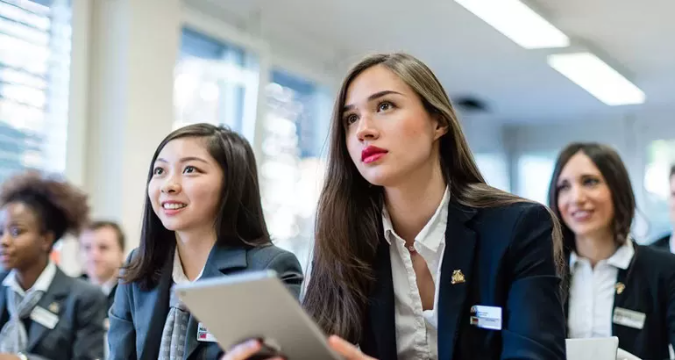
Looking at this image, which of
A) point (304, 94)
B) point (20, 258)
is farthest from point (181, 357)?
point (304, 94)

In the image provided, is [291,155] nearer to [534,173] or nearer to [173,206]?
[534,173]

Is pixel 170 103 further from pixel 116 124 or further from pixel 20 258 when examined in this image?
pixel 20 258

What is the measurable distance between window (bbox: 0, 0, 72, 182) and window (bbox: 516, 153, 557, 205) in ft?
21.1

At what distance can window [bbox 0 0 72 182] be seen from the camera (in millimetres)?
4223

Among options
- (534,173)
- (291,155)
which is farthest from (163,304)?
(534,173)

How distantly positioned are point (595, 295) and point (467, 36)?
13.0ft

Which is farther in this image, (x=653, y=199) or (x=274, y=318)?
(x=653, y=199)

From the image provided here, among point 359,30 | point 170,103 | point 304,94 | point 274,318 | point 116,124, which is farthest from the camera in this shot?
point 304,94

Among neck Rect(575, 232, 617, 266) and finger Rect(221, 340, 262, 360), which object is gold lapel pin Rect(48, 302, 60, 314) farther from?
neck Rect(575, 232, 617, 266)

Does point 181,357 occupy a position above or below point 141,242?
below

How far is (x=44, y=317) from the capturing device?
3.04 m

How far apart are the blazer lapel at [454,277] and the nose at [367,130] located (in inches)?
10.8

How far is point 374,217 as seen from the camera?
6.61 ft

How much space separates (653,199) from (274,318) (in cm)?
825
